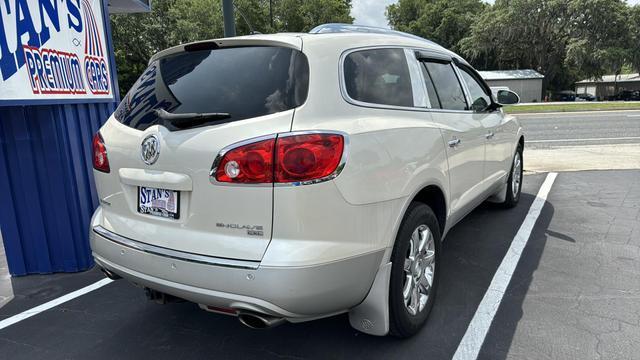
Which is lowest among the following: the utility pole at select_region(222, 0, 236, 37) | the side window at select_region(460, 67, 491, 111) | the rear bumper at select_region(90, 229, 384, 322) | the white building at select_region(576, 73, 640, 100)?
the white building at select_region(576, 73, 640, 100)

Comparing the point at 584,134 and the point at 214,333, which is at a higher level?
the point at 214,333

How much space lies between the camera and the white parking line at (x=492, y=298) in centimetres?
269

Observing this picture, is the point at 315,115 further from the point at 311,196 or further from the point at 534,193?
the point at 534,193

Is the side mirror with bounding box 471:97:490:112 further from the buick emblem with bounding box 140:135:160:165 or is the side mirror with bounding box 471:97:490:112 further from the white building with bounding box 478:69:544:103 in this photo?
the white building with bounding box 478:69:544:103

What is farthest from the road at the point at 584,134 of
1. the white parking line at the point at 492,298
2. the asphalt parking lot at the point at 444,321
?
the asphalt parking lot at the point at 444,321

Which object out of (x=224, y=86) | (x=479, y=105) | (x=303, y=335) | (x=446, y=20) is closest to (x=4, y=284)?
(x=303, y=335)

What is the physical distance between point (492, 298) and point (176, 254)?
7.44 ft

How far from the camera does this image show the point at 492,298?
3291mm

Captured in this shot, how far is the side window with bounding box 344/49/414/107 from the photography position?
246 centimetres

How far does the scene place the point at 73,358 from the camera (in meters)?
2.74

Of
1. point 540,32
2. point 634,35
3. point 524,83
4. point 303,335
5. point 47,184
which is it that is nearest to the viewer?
point 303,335

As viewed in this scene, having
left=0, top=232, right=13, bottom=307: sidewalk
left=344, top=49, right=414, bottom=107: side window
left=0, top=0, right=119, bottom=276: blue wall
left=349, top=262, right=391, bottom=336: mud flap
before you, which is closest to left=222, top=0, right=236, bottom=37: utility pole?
left=0, top=0, right=119, bottom=276: blue wall

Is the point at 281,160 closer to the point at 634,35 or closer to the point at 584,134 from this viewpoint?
the point at 584,134

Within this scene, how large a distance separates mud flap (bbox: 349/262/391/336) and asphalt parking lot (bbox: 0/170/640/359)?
0.88 ft
